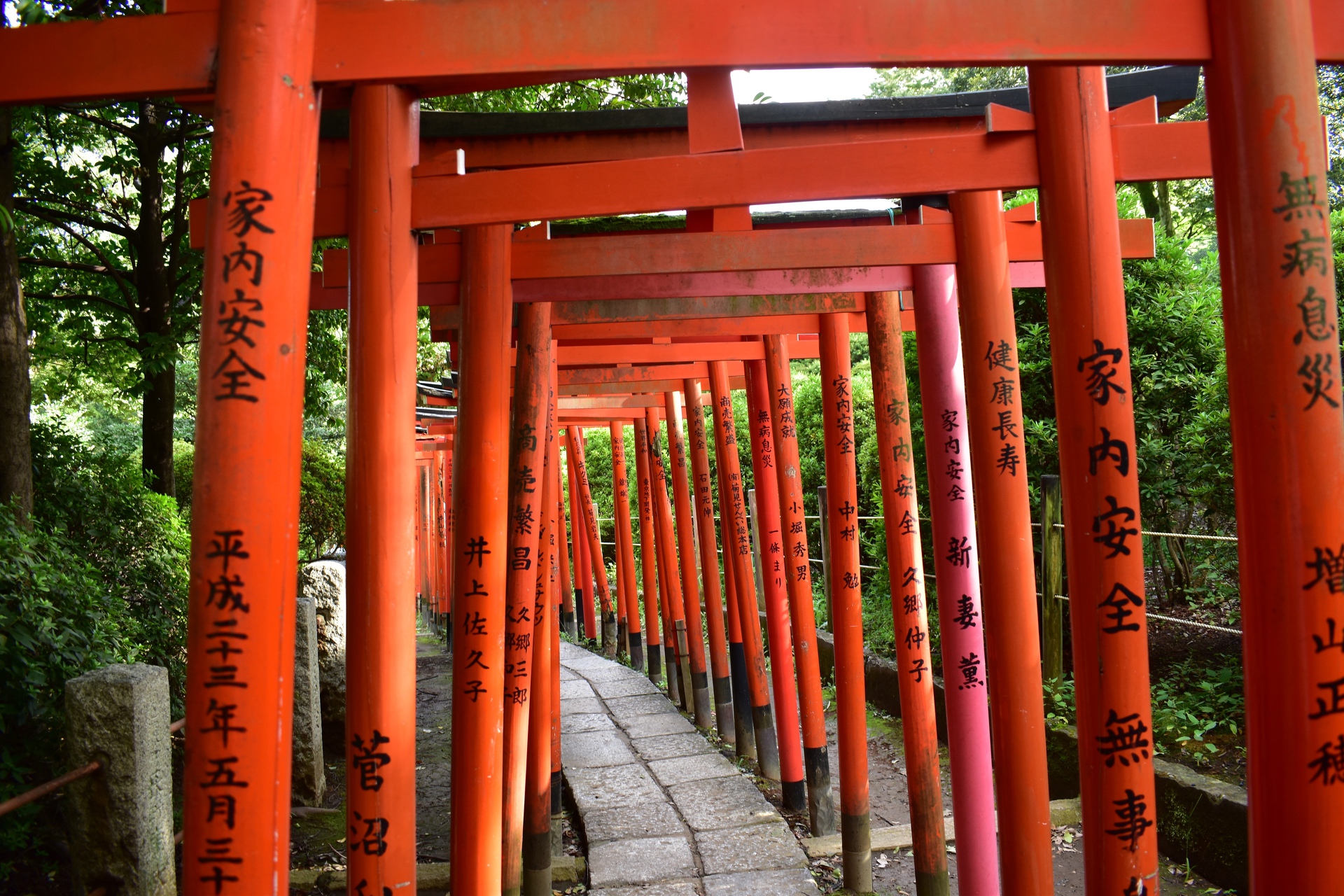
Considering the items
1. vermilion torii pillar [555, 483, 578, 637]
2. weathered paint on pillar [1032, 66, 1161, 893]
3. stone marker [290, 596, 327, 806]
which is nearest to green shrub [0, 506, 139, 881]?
stone marker [290, 596, 327, 806]

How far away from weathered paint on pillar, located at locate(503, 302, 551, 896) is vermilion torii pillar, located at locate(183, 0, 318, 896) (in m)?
2.64

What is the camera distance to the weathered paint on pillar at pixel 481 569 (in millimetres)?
3828

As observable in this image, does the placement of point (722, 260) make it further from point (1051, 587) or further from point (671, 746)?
point (671, 746)

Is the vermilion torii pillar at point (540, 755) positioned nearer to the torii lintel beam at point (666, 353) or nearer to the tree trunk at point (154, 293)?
the torii lintel beam at point (666, 353)

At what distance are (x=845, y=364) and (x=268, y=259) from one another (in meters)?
4.12

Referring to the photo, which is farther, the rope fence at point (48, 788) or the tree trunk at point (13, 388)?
the tree trunk at point (13, 388)

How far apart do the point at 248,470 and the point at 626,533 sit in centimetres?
1028

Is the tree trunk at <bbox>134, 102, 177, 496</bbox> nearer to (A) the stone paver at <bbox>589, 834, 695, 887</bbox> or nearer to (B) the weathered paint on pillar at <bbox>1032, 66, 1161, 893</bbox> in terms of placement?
(A) the stone paver at <bbox>589, 834, 695, 887</bbox>

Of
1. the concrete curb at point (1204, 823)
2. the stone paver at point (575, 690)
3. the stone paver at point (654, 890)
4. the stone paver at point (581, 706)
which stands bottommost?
the stone paver at point (654, 890)

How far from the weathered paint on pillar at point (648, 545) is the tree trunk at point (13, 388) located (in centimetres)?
694

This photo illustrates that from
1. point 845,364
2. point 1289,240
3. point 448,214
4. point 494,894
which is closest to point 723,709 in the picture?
point 845,364

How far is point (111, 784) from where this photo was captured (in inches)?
140

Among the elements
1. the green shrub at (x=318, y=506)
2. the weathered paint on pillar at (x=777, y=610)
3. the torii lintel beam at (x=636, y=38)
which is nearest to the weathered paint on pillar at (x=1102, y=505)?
the torii lintel beam at (x=636, y=38)

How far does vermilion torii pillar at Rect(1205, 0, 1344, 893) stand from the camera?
2244 mm
